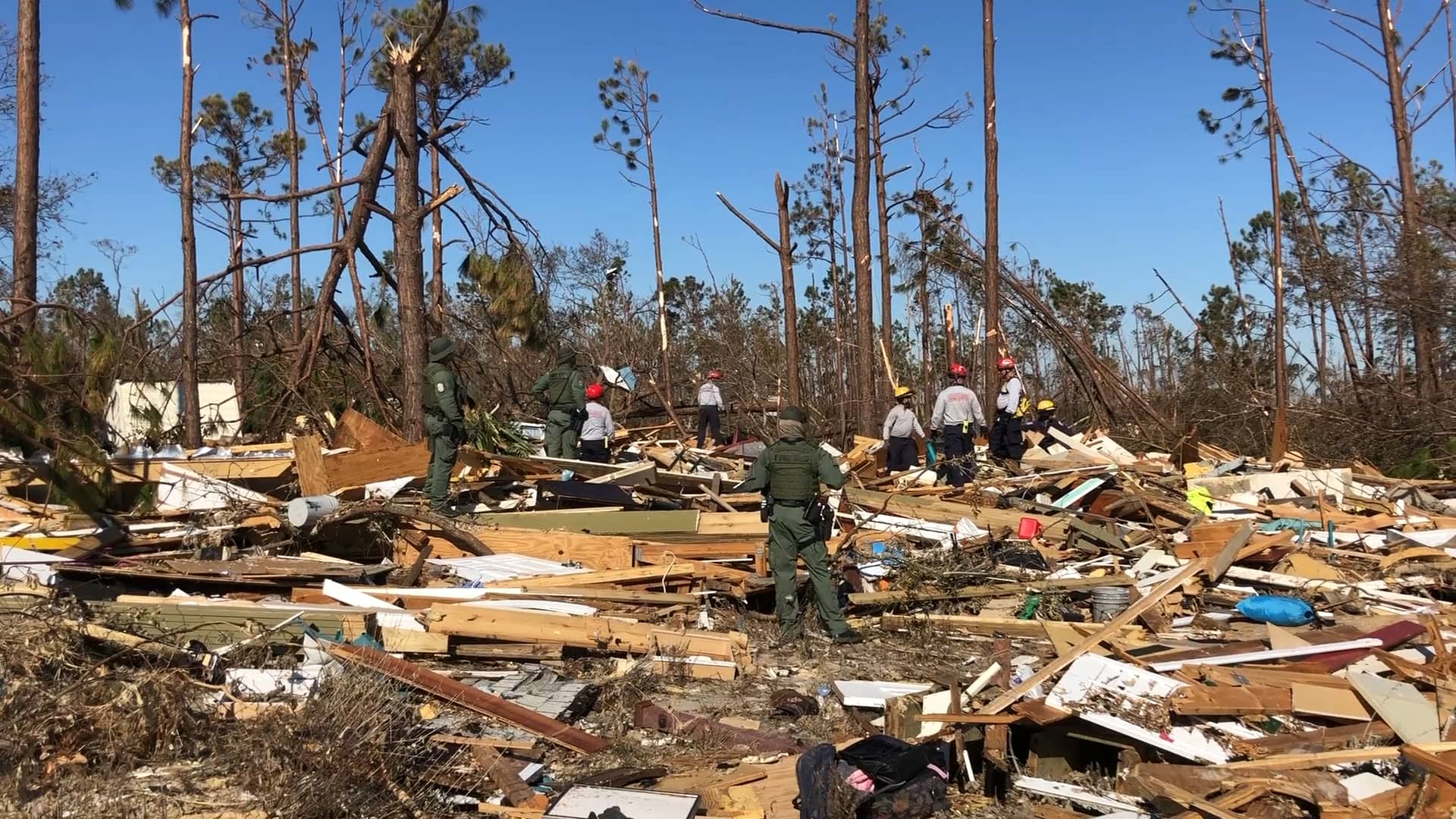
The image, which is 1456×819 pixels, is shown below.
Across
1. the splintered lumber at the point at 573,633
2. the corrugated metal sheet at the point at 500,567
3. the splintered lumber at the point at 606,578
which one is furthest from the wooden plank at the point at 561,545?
the splintered lumber at the point at 573,633

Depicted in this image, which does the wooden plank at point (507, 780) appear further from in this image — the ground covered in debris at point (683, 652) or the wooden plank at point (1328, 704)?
the wooden plank at point (1328, 704)

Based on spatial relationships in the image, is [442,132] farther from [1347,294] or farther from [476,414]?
[1347,294]

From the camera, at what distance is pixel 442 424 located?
9.84 meters

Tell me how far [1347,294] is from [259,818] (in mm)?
16794

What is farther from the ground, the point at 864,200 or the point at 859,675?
the point at 864,200

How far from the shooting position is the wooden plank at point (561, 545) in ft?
29.3

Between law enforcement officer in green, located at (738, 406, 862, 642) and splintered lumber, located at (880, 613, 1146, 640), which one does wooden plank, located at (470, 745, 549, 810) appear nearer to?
law enforcement officer in green, located at (738, 406, 862, 642)

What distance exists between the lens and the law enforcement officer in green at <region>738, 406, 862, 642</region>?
7.48m

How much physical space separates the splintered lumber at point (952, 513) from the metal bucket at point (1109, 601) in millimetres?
2367

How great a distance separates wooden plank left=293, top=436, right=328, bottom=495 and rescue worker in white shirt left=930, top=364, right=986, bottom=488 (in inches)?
293

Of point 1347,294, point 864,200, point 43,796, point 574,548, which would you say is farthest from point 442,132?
point 1347,294

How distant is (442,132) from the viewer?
12.0 meters

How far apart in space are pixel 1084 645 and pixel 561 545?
4.73 m

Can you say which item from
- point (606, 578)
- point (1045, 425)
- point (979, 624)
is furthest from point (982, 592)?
Result: point (1045, 425)
